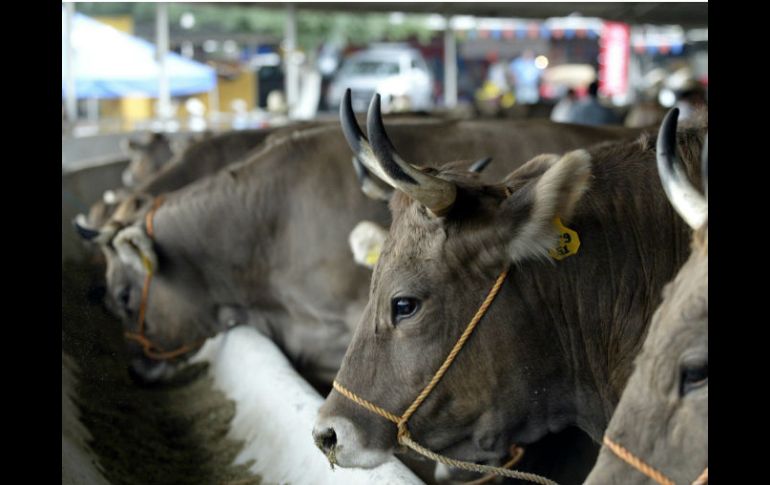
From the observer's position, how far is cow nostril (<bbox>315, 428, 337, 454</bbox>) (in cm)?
308

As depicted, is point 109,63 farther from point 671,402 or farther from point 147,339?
point 671,402

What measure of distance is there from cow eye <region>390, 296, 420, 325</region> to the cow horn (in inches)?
38.2

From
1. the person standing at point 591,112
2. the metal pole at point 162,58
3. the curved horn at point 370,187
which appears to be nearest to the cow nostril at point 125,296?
the curved horn at point 370,187

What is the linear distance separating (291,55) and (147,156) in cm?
719

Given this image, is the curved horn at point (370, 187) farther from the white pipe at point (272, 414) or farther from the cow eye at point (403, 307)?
the cow eye at point (403, 307)

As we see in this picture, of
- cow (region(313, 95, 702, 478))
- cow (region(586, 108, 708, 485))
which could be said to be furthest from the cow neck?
cow (region(586, 108, 708, 485))

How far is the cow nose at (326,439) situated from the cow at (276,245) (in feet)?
8.83

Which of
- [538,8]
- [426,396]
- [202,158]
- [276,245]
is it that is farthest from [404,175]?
[538,8]

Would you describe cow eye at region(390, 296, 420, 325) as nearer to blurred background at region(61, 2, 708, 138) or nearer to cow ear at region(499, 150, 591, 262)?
cow ear at region(499, 150, 591, 262)

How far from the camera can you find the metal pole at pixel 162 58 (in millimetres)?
16797

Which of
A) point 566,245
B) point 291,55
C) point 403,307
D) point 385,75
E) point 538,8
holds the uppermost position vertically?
point 538,8

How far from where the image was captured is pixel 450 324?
9.62 feet

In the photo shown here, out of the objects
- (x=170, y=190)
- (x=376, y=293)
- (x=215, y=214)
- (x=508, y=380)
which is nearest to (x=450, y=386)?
(x=508, y=380)

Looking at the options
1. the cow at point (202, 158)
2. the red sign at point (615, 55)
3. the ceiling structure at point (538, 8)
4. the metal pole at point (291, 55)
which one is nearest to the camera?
the cow at point (202, 158)
